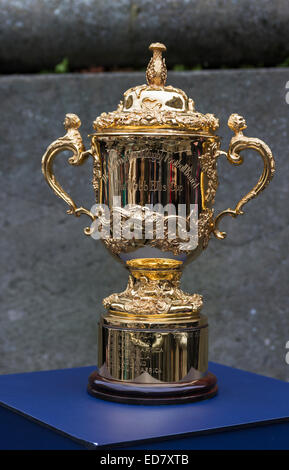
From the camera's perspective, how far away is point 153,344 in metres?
1.62

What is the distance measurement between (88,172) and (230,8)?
25.1 inches

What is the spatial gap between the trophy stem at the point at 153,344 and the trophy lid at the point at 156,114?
0.27 m

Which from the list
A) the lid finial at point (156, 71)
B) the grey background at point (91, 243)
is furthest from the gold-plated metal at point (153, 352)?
the grey background at point (91, 243)

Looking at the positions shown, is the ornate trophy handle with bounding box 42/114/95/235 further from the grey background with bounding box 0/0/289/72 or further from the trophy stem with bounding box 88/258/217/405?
the grey background with bounding box 0/0/289/72

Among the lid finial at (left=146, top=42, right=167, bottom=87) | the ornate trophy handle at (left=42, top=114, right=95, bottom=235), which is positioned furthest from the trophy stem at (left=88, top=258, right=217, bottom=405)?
the lid finial at (left=146, top=42, right=167, bottom=87)

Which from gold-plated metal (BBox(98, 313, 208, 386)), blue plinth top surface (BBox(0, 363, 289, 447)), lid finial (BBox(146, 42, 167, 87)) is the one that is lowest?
blue plinth top surface (BBox(0, 363, 289, 447))

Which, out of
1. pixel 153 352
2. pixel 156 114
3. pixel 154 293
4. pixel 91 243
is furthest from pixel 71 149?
pixel 91 243

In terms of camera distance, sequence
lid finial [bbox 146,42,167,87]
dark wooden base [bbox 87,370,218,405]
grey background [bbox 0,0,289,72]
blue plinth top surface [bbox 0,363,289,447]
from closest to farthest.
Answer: blue plinth top surface [bbox 0,363,289,447]
dark wooden base [bbox 87,370,218,405]
lid finial [bbox 146,42,167,87]
grey background [bbox 0,0,289,72]

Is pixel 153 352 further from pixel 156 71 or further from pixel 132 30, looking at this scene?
pixel 132 30

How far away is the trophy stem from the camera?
161 cm
